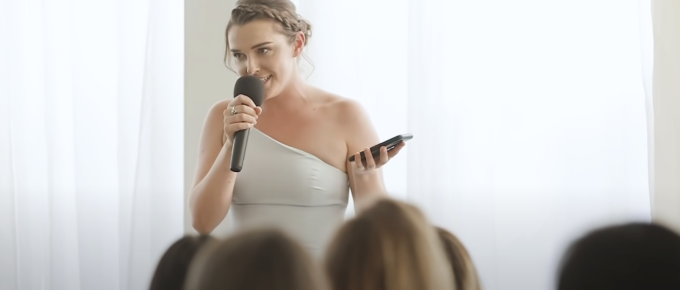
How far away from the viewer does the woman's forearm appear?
1678 mm

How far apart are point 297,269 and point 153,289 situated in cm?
21

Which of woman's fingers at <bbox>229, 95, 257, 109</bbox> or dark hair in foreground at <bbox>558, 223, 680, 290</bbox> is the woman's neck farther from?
dark hair in foreground at <bbox>558, 223, 680, 290</bbox>

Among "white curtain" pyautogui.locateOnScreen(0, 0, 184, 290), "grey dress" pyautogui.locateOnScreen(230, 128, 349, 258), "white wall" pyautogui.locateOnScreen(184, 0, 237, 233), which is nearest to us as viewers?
"grey dress" pyautogui.locateOnScreen(230, 128, 349, 258)

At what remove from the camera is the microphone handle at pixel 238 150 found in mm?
1544

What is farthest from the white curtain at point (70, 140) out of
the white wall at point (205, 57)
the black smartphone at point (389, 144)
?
the black smartphone at point (389, 144)

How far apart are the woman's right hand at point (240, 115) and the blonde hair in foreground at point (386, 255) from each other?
79 centimetres

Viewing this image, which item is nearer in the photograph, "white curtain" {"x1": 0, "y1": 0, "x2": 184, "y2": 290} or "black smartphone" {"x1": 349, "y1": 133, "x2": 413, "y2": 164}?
"black smartphone" {"x1": 349, "y1": 133, "x2": 413, "y2": 164}

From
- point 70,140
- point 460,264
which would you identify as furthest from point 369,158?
point 70,140

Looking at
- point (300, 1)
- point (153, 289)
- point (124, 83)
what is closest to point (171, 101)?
point (124, 83)

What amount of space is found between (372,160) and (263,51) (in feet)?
1.21

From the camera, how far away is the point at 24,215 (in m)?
2.69

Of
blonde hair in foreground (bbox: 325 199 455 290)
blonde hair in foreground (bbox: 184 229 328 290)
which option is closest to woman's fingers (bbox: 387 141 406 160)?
blonde hair in foreground (bbox: 325 199 455 290)

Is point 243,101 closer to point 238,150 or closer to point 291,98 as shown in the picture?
point 238,150

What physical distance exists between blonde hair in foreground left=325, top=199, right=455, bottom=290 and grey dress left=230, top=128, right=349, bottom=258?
90 cm
